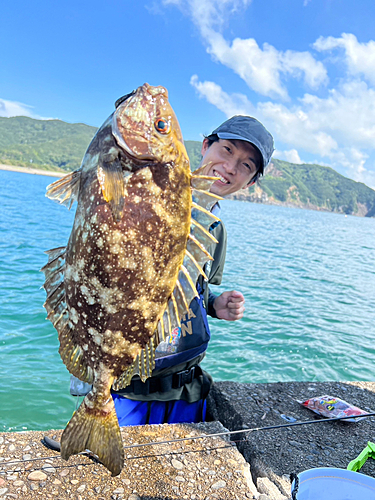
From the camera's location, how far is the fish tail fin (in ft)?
5.82

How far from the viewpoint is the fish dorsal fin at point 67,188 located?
1784 mm

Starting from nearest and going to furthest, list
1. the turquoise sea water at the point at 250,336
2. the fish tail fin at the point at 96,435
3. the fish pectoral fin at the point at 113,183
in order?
the fish pectoral fin at the point at 113,183
the fish tail fin at the point at 96,435
the turquoise sea water at the point at 250,336

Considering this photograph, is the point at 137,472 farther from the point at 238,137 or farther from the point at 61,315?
the point at 238,137

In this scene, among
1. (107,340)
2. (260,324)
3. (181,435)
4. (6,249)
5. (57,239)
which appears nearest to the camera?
(107,340)

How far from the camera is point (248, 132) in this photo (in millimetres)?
3225

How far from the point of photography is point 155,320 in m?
1.83

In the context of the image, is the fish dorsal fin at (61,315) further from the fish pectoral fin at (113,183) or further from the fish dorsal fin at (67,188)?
the fish pectoral fin at (113,183)

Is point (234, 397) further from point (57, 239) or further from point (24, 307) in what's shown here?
point (57, 239)

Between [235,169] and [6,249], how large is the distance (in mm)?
19109

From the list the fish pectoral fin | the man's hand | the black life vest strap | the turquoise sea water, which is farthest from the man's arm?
the turquoise sea water

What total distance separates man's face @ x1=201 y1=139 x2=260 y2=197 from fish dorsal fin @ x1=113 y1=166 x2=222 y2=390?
157 centimetres

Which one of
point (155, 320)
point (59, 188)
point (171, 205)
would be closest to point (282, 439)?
point (155, 320)

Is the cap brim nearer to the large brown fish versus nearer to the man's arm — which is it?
the man's arm

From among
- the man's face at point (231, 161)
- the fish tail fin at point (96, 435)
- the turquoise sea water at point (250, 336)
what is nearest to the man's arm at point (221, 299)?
the man's face at point (231, 161)
